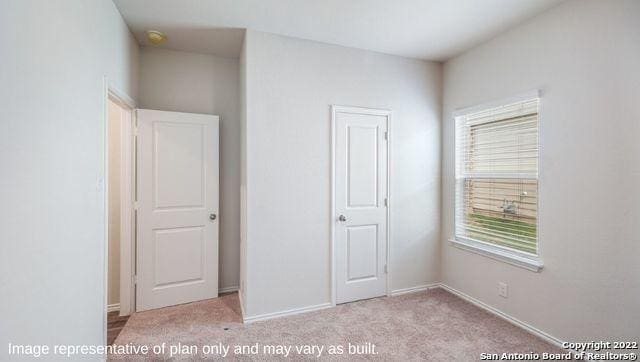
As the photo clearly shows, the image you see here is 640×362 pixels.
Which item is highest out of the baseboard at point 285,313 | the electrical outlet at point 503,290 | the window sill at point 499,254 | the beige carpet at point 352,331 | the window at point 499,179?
the window at point 499,179

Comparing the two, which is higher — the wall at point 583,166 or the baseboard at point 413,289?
the wall at point 583,166

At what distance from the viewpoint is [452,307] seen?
9.40ft

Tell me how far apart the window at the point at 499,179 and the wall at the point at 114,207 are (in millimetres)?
3563

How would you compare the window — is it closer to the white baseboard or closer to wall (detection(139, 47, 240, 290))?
wall (detection(139, 47, 240, 290))

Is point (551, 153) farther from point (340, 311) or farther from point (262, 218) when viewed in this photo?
point (262, 218)

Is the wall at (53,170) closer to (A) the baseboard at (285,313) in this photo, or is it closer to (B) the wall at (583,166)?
(A) the baseboard at (285,313)

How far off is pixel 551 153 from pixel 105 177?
3426mm

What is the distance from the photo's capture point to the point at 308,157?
2.81 m

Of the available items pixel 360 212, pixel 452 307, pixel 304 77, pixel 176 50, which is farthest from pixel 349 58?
pixel 452 307

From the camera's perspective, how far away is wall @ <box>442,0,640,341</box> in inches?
72.7

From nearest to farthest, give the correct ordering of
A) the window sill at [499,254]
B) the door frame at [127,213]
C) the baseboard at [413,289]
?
1. the window sill at [499,254]
2. the door frame at [127,213]
3. the baseboard at [413,289]

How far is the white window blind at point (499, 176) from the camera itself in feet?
8.13

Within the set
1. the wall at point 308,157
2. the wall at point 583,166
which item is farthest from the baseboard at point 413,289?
the wall at point 583,166

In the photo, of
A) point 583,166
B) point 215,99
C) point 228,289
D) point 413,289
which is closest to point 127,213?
point 228,289
